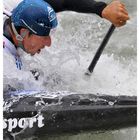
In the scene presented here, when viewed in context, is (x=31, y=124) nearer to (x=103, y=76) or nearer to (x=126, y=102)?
(x=126, y=102)

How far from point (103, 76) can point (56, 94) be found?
80 centimetres

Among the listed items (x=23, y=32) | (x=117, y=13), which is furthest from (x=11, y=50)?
(x=117, y=13)

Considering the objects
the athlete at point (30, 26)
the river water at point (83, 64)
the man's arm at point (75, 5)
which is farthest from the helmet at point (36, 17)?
the man's arm at point (75, 5)

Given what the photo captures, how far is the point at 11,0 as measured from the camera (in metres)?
2.58

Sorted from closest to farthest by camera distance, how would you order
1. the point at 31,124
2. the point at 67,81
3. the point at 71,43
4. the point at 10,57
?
1. the point at 31,124
2. the point at 10,57
3. the point at 67,81
4. the point at 71,43

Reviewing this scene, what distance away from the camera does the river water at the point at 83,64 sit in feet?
7.22

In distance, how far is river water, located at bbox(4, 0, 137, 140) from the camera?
2201 mm

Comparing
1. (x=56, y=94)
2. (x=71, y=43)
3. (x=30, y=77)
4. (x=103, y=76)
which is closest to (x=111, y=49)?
(x=71, y=43)

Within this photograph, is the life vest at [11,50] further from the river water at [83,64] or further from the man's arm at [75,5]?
the man's arm at [75,5]

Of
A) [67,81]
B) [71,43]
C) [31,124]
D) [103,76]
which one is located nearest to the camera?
[31,124]

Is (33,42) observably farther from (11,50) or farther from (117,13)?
(117,13)

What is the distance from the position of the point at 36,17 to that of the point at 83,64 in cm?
76

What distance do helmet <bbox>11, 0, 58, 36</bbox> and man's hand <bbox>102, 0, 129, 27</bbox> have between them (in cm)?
24

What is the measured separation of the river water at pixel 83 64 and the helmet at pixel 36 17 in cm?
17
